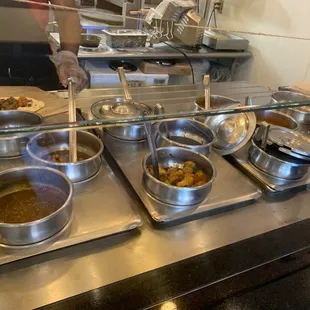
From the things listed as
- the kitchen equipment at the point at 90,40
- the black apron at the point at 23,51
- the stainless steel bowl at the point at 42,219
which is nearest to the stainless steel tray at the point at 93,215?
the stainless steel bowl at the point at 42,219

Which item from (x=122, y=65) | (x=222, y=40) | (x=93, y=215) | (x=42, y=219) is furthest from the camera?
(x=222, y=40)

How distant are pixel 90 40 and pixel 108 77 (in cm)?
19

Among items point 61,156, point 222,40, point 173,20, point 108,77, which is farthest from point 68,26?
point 222,40

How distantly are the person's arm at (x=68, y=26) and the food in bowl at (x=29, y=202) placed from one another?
0.69 m

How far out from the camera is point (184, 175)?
2.57ft

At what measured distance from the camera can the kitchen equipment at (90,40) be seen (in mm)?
1299

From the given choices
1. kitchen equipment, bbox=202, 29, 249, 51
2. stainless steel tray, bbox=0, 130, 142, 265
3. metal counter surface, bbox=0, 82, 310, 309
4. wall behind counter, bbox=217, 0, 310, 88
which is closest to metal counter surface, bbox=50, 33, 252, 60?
kitchen equipment, bbox=202, 29, 249, 51

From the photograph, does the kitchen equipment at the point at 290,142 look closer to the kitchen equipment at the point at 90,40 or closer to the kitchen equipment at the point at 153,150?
the kitchen equipment at the point at 153,150

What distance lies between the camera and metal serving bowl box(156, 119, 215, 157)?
903 millimetres

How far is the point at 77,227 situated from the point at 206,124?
1.71ft

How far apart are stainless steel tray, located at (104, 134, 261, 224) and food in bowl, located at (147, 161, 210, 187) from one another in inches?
1.7

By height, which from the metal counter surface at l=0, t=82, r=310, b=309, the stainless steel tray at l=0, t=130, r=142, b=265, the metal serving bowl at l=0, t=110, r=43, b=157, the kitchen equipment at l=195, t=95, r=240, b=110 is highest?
the kitchen equipment at l=195, t=95, r=240, b=110

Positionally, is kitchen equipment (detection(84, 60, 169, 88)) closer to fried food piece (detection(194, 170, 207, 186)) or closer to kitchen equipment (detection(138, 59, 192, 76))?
kitchen equipment (detection(138, 59, 192, 76))

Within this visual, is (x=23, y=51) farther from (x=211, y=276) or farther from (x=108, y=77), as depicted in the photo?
(x=211, y=276)
